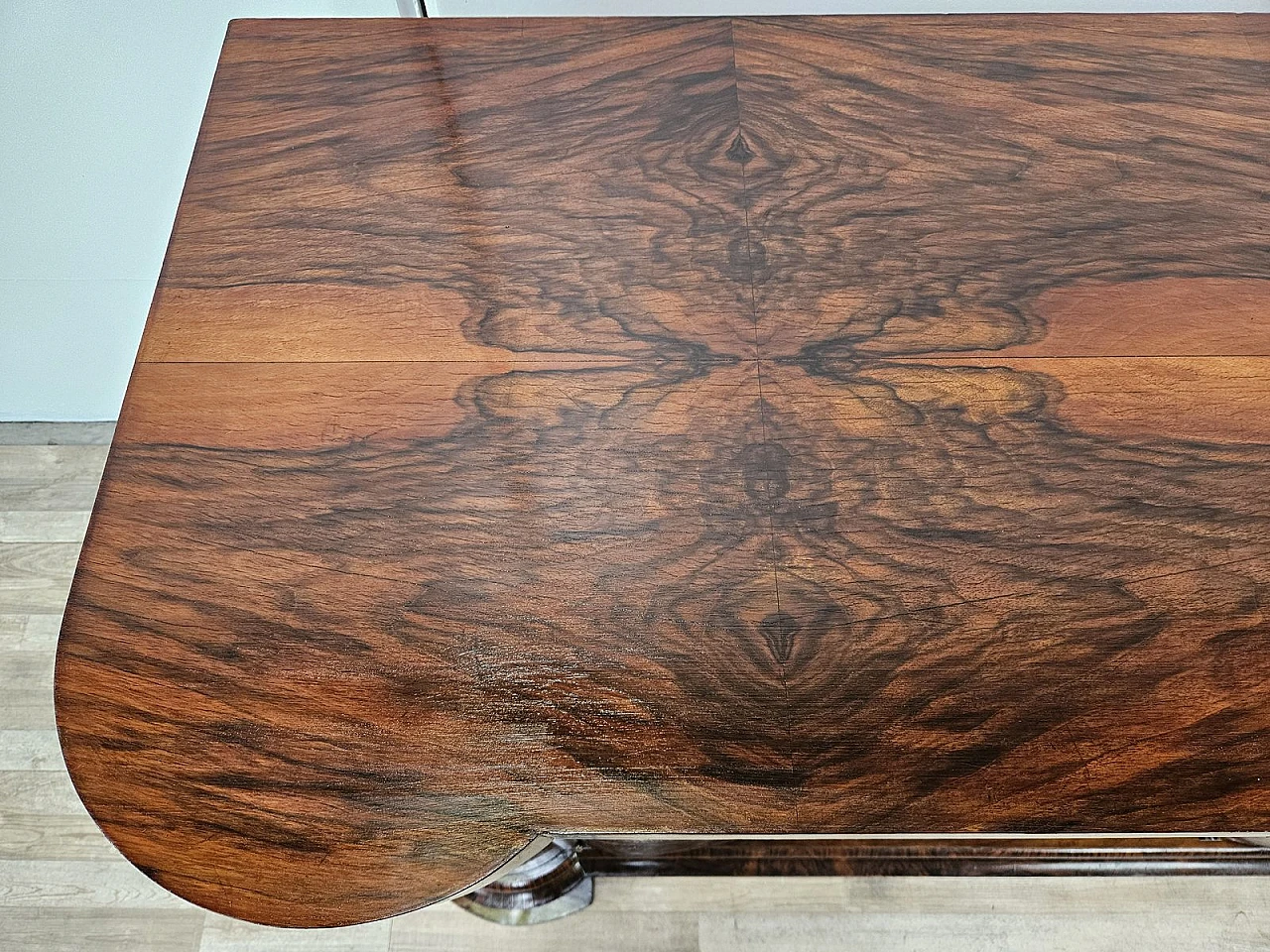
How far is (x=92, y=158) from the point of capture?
0.93m

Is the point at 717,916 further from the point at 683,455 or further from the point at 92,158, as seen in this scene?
the point at 92,158

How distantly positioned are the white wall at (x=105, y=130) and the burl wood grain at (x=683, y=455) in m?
0.17

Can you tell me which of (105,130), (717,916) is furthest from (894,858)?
(105,130)

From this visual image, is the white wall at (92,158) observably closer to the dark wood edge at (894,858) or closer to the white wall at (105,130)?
the white wall at (105,130)

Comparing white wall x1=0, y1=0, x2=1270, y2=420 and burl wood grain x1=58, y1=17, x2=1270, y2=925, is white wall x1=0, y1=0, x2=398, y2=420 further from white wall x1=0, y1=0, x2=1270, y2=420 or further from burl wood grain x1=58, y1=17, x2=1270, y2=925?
burl wood grain x1=58, y1=17, x2=1270, y2=925

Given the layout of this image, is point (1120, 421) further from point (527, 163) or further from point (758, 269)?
point (527, 163)

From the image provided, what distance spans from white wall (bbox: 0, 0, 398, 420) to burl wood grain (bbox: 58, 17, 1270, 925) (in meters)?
0.27

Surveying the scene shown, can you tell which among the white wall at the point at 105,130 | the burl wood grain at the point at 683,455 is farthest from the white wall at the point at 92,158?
the burl wood grain at the point at 683,455

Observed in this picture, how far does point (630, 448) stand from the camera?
0.51 meters

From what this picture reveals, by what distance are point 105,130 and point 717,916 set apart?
0.95 metres

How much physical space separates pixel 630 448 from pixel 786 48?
0.31 meters

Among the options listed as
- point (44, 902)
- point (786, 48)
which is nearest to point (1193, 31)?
point (786, 48)

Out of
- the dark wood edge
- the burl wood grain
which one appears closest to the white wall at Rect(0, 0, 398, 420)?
the burl wood grain

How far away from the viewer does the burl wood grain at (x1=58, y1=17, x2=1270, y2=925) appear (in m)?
0.44
